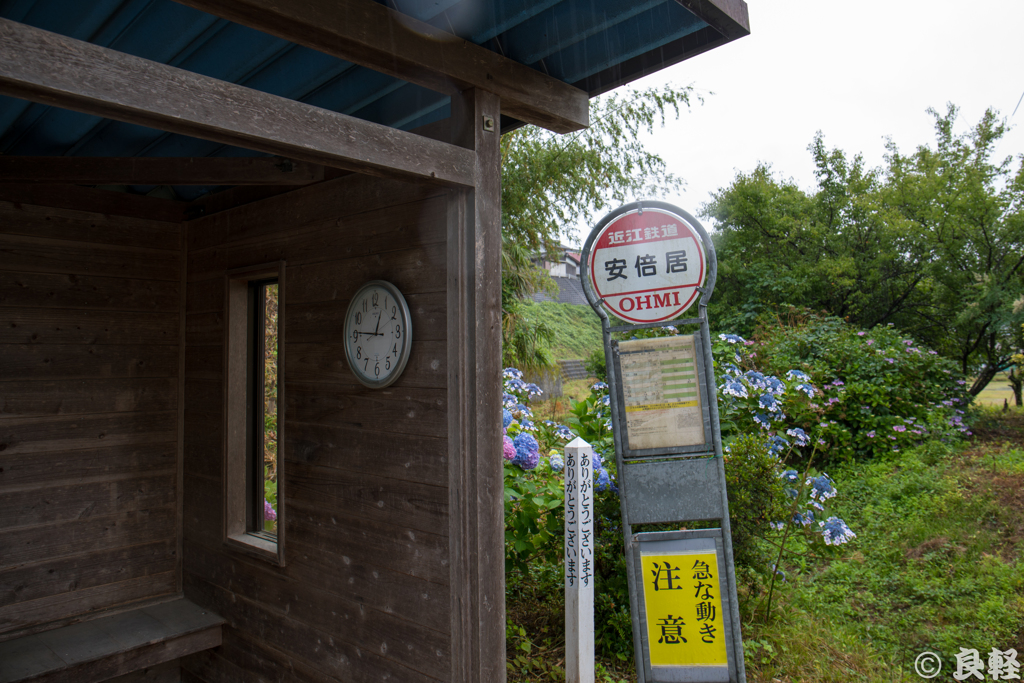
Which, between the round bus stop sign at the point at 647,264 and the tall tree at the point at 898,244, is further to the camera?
the tall tree at the point at 898,244

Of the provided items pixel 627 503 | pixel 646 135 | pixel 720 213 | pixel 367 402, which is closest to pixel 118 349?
pixel 367 402

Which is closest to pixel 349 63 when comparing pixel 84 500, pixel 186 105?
pixel 186 105

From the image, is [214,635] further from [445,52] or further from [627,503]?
[445,52]

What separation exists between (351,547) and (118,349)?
5.44 feet

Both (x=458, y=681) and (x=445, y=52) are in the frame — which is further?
(x=458, y=681)

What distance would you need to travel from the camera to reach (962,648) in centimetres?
303

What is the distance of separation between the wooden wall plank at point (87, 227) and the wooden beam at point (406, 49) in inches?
78.1

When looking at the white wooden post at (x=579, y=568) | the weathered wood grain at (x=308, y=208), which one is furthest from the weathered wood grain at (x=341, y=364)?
the white wooden post at (x=579, y=568)

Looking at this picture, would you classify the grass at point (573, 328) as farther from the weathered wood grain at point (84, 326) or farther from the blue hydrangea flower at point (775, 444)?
the weathered wood grain at point (84, 326)

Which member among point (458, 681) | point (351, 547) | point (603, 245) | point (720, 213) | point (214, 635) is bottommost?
point (214, 635)

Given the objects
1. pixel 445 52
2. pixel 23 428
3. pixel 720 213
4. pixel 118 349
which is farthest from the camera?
pixel 720 213

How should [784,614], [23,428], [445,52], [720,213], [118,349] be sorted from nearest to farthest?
[445,52]
[23,428]
[118,349]
[784,614]
[720,213]

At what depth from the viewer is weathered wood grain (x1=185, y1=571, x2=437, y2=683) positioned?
86.7 inches

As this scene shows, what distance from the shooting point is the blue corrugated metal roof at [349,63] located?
1.71m
